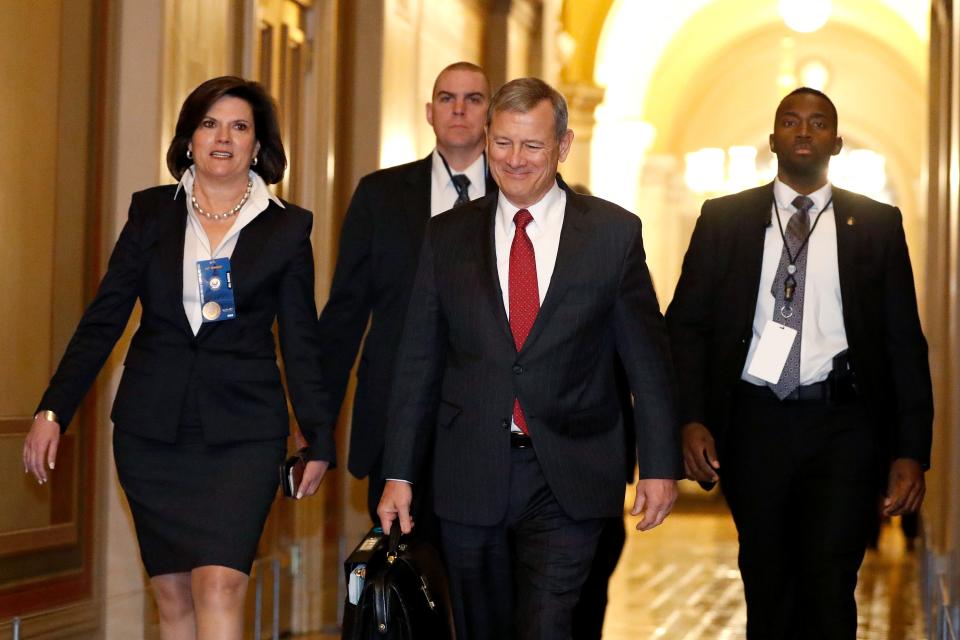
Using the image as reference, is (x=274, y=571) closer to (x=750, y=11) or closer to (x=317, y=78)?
(x=317, y=78)

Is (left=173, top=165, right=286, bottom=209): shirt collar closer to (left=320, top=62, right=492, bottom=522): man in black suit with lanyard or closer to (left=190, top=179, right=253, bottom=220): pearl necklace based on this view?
(left=190, top=179, right=253, bottom=220): pearl necklace

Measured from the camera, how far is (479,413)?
4.04 m

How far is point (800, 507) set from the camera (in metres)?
5.04

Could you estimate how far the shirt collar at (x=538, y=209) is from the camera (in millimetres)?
4152

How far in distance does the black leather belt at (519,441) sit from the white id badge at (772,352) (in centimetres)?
118

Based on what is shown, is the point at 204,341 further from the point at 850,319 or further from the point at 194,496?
the point at 850,319

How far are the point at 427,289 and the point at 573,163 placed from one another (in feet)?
35.6

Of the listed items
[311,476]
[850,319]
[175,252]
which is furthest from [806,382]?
[175,252]

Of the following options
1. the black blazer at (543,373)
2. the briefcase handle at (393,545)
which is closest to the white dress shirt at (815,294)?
the black blazer at (543,373)

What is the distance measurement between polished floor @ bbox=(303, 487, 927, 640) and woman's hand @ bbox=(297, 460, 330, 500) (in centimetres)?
350

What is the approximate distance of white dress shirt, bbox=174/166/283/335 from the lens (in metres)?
4.37

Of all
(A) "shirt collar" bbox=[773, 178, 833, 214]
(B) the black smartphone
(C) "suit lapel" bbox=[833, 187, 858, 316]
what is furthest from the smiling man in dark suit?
(A) "shirt collar" bbox=[773, 178, 833, 214]

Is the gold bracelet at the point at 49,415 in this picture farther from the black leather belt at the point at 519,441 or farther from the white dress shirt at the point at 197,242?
the black leather belt at the point at 519,441

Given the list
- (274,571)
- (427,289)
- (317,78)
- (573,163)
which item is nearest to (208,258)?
(427,289)
